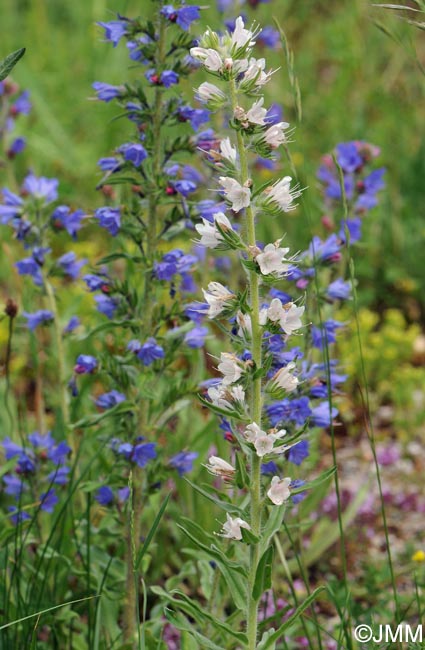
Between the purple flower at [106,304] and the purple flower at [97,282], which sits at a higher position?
the purple flower at [97,282]

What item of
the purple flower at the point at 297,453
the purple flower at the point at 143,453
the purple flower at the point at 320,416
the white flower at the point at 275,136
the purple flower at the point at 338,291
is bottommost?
the purple flower at the point at 143,453

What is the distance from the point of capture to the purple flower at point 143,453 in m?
2.41

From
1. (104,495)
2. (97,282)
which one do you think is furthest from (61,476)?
(97,282)

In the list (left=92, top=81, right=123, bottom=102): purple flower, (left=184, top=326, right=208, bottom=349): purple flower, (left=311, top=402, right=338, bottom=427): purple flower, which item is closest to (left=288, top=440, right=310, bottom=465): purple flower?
(left=311, top=402, right=338, bottom=427): purple flower

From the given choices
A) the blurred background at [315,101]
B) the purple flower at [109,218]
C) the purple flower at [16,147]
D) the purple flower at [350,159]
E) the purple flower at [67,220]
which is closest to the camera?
the purple flower at [109,218]

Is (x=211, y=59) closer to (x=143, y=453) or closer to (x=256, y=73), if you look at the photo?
(x=256, y=73)

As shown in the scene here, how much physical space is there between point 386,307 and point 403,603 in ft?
7.14

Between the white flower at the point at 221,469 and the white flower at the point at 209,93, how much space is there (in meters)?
0.73

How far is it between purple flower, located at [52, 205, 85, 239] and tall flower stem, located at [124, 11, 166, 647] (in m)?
0.43

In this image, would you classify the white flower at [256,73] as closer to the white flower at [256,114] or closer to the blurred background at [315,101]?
the white flower at [256,114]

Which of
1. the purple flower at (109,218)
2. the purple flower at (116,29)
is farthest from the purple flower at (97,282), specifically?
the purple flower at (116,29)

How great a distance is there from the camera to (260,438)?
67.6 inches

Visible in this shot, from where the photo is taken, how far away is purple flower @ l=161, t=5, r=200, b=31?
2.27 metres

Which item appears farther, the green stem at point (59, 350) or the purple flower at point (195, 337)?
the green stem at point (59, 350)
